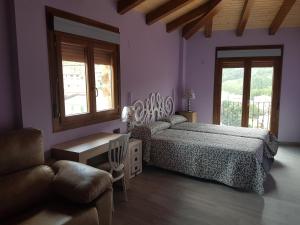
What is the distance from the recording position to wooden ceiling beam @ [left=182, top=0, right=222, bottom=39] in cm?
437

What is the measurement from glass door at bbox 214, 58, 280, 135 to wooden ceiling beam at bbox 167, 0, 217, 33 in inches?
57.2

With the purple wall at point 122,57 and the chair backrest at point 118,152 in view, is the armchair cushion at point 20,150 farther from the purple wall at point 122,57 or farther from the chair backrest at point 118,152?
the chair backrest at point 118,152

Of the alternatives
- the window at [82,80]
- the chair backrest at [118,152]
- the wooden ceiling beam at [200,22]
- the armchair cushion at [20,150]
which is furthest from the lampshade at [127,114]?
the wooden ceiling beam at [200,22]

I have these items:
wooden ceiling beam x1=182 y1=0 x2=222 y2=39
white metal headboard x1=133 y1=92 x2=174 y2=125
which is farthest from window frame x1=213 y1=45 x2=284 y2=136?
white metal headboard x1=133 y1=92 x2=174 y2=125

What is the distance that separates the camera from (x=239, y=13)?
4.92 metres

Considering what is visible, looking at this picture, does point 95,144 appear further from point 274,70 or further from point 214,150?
point 274,70

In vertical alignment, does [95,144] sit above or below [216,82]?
below

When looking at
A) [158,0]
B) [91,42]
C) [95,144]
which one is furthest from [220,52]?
[95,144]

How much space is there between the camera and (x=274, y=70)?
5336mm

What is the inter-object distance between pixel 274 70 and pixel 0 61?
5.30m

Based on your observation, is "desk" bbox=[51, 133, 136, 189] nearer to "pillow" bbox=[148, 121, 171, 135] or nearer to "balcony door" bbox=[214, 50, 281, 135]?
"pillow" bbox=[148, 121, 171, 135]

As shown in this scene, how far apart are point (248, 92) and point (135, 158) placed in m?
3.45

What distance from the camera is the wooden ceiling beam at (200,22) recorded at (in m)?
4.37

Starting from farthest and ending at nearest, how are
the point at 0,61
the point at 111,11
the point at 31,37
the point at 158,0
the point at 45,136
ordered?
1. the point at 158,0
2. the point at 111,11
3. the point at 45,136
4. the point at 31,37
5. the point at 0,61
